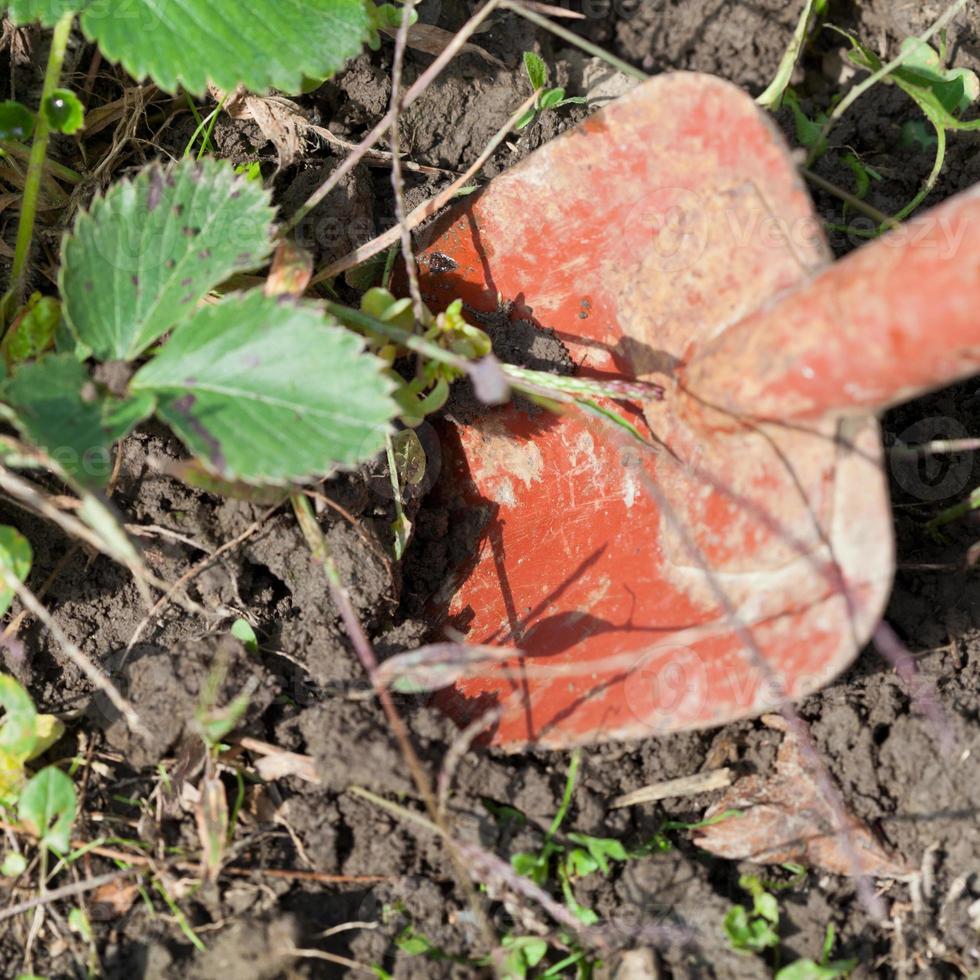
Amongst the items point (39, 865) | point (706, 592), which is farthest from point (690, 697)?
point (39, 865)

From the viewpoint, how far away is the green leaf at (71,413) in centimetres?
135

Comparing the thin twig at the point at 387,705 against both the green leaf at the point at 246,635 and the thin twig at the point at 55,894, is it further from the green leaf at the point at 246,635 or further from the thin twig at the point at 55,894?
the thin twig at the point at 55,894

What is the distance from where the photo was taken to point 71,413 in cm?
140

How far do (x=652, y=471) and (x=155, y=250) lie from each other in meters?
0.84

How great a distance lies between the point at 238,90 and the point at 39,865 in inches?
54.5

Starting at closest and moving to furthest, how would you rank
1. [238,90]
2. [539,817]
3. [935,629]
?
[539,817]
[935,629]
[238,90]

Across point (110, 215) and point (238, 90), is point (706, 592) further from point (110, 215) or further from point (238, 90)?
point (238, 90)

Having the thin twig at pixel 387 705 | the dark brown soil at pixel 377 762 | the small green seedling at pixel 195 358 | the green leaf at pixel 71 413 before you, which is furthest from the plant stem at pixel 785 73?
the green leaf at pixel 71 413

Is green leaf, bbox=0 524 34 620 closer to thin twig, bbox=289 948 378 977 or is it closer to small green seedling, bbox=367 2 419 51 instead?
thin twig, bbox=289 948 378 977

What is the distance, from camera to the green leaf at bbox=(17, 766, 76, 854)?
1452mm

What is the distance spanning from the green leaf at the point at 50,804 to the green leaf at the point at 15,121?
1.04 metres

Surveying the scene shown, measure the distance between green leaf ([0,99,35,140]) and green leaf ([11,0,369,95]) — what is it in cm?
14

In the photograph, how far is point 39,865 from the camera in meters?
1.49

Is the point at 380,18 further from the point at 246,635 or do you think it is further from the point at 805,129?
the point at 246,635
